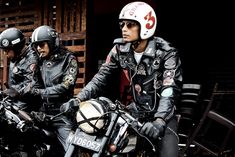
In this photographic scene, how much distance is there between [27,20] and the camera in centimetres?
964

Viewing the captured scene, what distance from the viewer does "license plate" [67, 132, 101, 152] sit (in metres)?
3.15

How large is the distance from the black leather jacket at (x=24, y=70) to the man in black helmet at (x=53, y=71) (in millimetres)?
232

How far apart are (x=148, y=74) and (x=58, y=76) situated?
2019 mm

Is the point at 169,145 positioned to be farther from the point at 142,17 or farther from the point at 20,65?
the point at 20,65

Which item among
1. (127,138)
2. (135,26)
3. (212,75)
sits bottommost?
(212,75)

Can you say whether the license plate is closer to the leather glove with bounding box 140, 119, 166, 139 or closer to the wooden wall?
the leather glove with bounding box 140, 119, 166, 139

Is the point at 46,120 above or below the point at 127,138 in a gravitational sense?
below

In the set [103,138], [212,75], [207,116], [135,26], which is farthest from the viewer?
[212,75]

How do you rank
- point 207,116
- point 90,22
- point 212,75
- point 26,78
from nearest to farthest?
point 207,116, point 26,78, point 90,22, point 212,75

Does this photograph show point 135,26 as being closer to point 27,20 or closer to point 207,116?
point 207,116

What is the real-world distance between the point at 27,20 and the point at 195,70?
3854mm

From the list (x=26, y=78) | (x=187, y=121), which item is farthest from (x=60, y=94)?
(x=187, y=121)

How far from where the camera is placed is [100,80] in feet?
14.1

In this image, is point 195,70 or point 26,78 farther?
point 195,70
